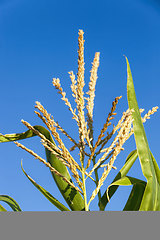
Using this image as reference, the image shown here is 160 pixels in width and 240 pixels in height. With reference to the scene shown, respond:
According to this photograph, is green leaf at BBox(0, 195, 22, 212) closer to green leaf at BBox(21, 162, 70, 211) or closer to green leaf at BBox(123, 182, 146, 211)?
green leaf at BBox(21, 162, 70, 211)

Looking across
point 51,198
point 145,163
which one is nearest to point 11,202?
point 51,198

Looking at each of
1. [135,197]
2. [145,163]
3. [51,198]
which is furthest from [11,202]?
[145,163]

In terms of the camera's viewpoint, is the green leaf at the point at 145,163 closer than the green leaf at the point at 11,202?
Yes

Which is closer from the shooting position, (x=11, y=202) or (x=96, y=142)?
(x=96, y=142)

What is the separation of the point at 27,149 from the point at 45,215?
0.45 meters

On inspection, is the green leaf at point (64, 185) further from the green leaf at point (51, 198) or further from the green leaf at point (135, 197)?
the green leaf at point (135, 197)

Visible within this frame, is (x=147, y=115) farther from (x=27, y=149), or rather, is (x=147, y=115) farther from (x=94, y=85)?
(x=27, y=149)

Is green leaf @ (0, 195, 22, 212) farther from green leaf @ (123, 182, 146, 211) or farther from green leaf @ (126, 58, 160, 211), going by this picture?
green leaf @ (126, 58, 160, 211)

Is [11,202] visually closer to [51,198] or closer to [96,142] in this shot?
[51,198]

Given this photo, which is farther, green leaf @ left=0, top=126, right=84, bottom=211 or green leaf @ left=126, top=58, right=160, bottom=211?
green leaf @ left=0, top=126, right=84, bottom=211

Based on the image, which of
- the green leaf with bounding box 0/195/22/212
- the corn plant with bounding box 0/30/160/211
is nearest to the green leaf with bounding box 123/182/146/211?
the corn plant with bounding box 0/30/160/211

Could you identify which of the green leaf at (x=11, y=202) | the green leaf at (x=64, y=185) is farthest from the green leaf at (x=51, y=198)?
the green leaf at (x=11, y=202)

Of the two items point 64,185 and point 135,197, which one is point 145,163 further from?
point 64,185

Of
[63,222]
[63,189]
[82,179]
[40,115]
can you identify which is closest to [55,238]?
[63,222]
